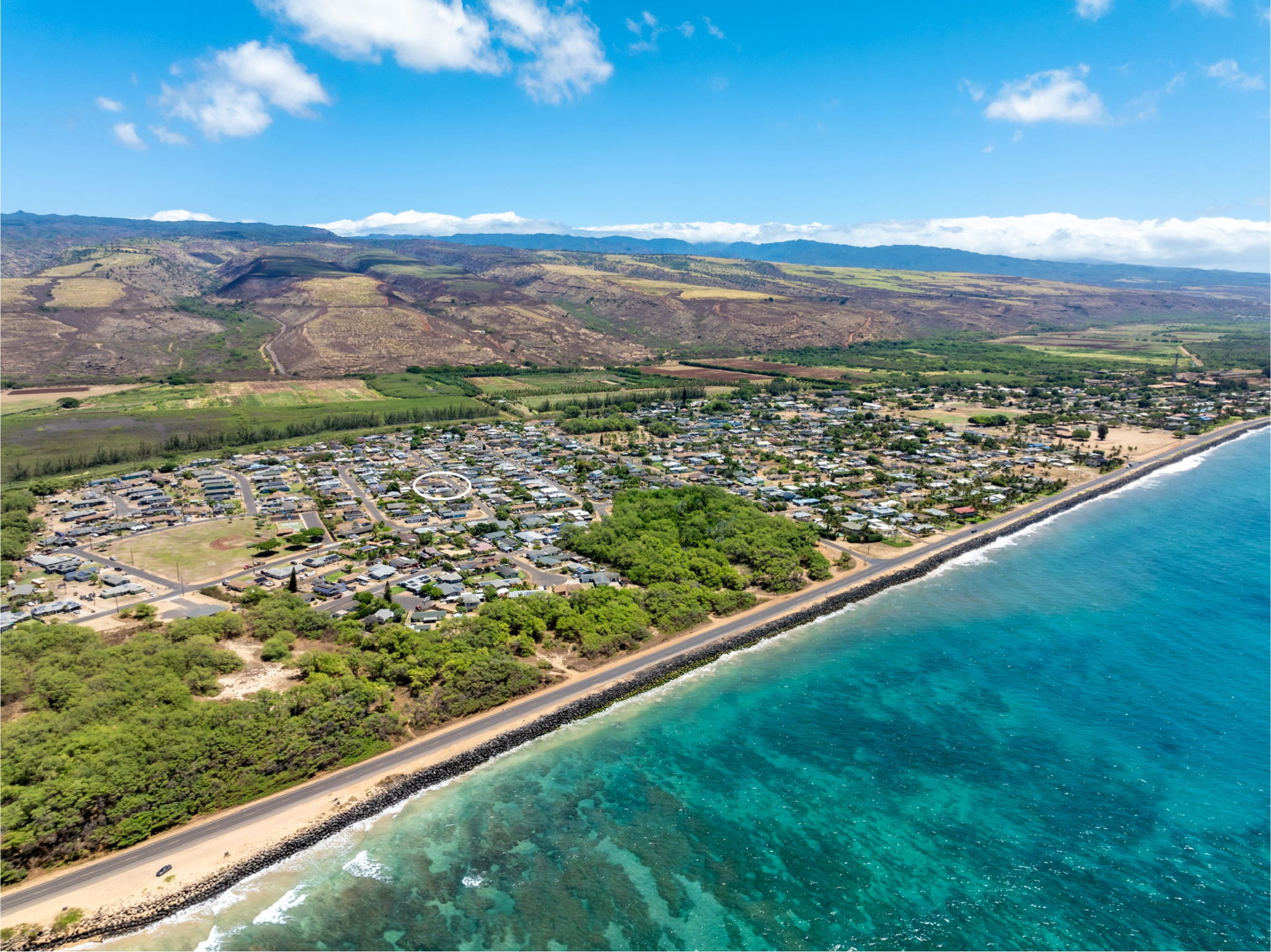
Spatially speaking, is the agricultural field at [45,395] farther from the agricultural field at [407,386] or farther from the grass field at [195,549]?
the grass field at [195,549]

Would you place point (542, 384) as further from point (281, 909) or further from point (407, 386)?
point (281, 909)

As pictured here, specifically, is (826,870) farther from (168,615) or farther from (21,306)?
(21,306)

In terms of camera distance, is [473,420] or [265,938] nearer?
[265,938]

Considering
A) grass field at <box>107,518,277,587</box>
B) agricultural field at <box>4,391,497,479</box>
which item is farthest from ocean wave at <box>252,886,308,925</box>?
agricultural field at <box>4,391,497,479</box>

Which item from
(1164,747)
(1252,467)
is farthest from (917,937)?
(1252,467)

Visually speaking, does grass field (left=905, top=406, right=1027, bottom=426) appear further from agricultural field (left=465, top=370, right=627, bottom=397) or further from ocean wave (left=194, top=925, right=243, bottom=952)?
ocean wave (left=194, top=925, right=243, bottom=952)
